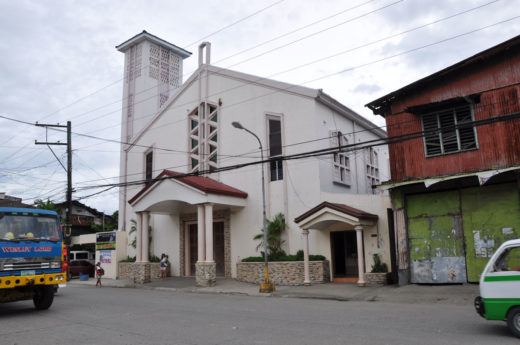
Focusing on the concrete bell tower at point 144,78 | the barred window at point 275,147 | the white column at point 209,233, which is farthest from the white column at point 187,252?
the concrete bell tower at point 144,78

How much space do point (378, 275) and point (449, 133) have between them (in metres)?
6.45

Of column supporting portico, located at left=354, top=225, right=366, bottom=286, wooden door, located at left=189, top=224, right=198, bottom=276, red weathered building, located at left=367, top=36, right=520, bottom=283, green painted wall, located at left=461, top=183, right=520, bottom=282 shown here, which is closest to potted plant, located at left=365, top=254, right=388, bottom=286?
column supporting portico, located at left=354, top=225, right=366, bottom=286

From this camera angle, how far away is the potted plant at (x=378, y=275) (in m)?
18.2

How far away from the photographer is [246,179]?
24.6m

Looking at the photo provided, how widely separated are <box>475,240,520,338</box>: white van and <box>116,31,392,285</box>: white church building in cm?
994

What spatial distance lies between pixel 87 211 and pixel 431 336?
148 feet

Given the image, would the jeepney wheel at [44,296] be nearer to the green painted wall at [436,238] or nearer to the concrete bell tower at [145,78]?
the green painted wall at [436,238]

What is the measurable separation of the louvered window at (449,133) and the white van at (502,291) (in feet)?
26.5

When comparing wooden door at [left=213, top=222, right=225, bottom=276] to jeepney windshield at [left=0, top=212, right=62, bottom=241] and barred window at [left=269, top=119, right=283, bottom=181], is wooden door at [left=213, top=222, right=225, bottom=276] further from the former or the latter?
jeepney windshield at [left=0, top=212, right=62, bottom=241]

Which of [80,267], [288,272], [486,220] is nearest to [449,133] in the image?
[486,220]

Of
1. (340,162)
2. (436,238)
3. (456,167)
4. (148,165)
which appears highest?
(148,165)

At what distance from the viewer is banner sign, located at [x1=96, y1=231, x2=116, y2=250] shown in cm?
2969

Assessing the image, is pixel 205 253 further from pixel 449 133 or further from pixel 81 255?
pixel 81 255

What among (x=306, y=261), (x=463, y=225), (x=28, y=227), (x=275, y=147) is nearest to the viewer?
(x=28, y=227)
